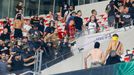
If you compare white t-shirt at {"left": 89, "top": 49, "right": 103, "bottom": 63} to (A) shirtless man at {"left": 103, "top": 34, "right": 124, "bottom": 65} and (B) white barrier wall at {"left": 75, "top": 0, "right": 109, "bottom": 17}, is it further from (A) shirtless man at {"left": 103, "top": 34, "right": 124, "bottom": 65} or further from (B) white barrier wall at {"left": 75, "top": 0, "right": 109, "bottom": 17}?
(B) white barrier wall at {"left": 75, "top": 0, "right": 109, "bottom": 17}

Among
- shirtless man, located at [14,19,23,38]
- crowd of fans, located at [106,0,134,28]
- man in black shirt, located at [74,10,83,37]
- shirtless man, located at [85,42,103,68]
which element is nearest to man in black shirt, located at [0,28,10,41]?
shirtless man, located at [14,19,23,38]

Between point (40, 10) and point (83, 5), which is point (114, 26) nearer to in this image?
→ point (83, 5)

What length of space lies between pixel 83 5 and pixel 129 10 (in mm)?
9006

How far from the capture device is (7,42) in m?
20.0

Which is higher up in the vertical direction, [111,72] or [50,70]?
[111,72]

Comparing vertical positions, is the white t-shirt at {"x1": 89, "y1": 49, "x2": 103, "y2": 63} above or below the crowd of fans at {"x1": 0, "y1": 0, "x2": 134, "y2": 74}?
above

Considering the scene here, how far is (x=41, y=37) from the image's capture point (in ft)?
66.1

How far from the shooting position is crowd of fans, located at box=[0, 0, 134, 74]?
1697 cm

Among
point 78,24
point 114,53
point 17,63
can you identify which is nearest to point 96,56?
point 114,53

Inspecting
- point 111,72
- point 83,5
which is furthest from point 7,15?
point 111,72

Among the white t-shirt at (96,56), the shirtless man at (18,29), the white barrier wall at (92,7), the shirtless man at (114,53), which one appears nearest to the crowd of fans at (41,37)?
the shirtless man at (18,29)

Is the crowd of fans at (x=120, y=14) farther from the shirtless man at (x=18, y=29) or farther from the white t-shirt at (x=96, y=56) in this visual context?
the white t-shirt at (x=96, y=56)

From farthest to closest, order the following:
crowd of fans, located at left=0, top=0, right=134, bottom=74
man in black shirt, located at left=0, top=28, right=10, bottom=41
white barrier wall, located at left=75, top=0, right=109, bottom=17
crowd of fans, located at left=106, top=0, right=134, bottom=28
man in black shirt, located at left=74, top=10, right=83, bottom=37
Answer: white barrier wall, located at left=75, top=0, right=109, bottom=17, man in black shirt, located at left=0, top=28, right=10, bottom=41, crowd of fans, located at left=106, top=0, right=134, bottom=28, man in black shirt, located at left=74, top=10, right=83, bottom=37, crowd of fans, located at left=0, top=0, right=134, bottom=74

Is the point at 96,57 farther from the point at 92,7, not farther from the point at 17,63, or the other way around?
the point at 92,7
